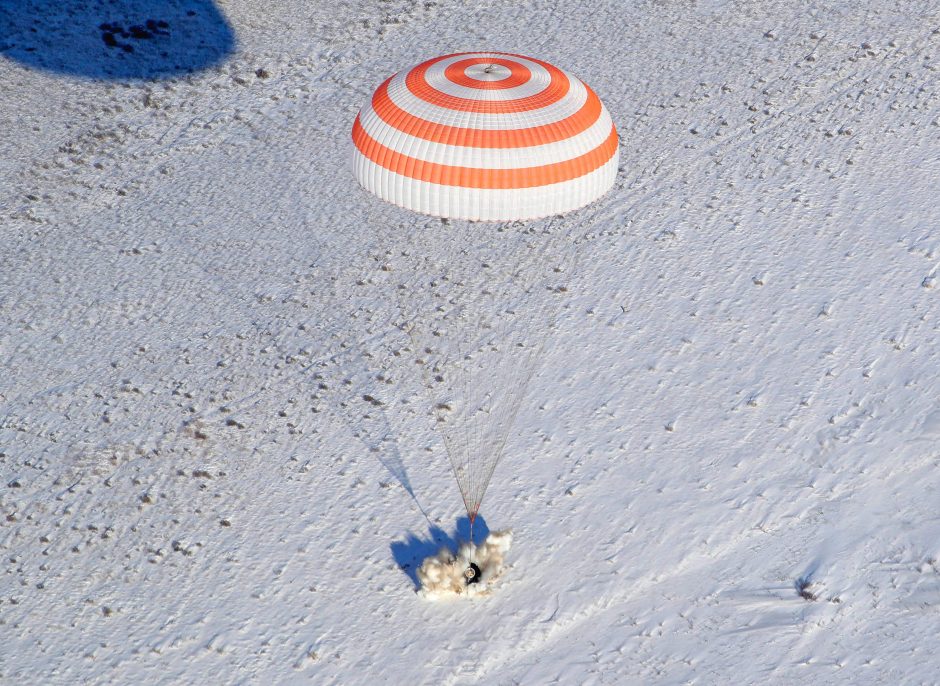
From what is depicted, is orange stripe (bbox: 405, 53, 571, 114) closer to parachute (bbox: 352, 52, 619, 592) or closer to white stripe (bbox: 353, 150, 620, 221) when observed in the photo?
parachute (bbox: 352, 52, 619, 592)

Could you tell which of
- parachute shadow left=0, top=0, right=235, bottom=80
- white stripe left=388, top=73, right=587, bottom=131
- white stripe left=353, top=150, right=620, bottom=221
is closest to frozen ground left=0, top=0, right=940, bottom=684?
parachute shadow left=0, top=0, right=235, bottom=80

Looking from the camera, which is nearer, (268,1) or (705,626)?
(705,626)

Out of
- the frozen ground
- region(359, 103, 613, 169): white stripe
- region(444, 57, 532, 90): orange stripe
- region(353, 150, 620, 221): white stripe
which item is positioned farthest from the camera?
region(444, 57, 532, 90): orange stripe

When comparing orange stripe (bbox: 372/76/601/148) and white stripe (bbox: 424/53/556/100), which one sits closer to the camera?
orange stripe (bbox: 372/76/601/148)

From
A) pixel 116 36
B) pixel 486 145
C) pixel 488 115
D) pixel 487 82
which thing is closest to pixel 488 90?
pixel 487 82

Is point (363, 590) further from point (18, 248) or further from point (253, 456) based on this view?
point (18, 248)

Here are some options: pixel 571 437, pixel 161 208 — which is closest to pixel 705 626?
pixel 571 437

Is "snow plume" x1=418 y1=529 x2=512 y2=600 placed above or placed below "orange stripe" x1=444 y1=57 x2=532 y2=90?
below
